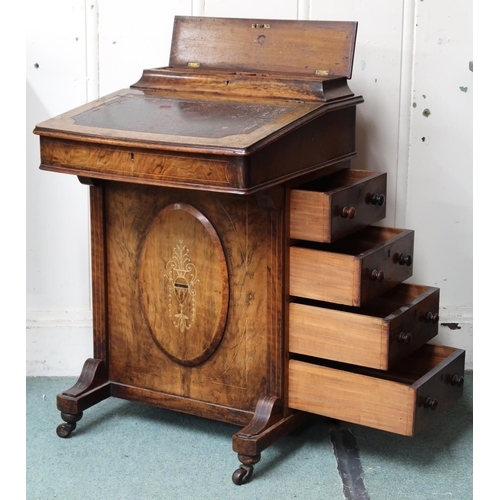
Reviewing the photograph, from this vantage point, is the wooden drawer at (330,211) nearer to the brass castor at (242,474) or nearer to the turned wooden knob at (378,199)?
the turned wooden knob at (378,199)

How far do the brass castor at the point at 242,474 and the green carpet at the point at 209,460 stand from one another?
16mm

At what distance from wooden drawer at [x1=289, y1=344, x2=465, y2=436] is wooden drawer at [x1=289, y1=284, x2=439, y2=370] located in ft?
0.17

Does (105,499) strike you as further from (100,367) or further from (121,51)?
(121,51)

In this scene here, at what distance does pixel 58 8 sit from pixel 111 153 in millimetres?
979

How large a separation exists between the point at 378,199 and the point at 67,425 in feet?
3.98

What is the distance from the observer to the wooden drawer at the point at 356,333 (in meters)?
2.23

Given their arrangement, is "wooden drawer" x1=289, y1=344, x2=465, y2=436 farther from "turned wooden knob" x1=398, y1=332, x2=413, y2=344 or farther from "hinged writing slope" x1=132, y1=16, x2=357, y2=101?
"hinged writing slope" x1=132, y1=16, x2=357, y2=101

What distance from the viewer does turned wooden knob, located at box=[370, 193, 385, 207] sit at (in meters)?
2.47

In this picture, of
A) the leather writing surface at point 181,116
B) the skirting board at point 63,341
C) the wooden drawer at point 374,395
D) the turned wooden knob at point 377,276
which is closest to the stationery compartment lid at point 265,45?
the leather writing surface at point 181,116

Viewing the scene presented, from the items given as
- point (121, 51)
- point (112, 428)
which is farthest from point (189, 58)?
point (112, 428)

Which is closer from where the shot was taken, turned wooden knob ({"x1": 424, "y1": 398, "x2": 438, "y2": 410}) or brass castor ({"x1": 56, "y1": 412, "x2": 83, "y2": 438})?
turned wooden knob ({"x1": 424, "y1": 398, "x2": 438, "y2": 410})

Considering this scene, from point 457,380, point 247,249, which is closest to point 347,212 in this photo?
point 247,249

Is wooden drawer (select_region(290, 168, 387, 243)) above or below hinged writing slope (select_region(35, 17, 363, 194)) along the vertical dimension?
below

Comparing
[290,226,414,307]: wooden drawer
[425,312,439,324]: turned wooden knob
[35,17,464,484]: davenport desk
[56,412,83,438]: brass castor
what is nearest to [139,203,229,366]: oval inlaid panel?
[35,17,464,484]: davenport desk
